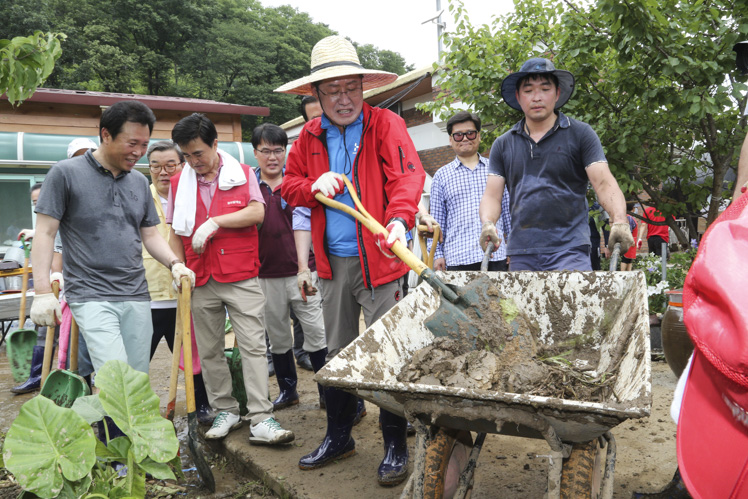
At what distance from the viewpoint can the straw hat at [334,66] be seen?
2975 millimetres

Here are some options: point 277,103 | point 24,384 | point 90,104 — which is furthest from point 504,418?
point 277,103

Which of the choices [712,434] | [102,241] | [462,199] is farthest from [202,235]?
[712,434]

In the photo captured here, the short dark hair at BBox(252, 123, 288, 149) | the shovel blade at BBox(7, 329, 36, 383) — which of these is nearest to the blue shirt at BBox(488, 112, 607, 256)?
the short dark hair at BBox(252, 123, 288, 149)

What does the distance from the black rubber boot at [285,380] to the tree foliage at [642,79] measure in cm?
299

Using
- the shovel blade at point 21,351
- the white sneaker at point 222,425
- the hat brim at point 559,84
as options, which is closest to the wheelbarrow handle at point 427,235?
the hat brim at point 559,84

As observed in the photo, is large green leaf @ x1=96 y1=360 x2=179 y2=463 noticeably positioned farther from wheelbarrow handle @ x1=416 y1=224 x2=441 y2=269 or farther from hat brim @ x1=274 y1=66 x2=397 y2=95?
hat brim @ x1=274 y1=66 x2=397 y2=95

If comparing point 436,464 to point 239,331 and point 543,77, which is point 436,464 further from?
point 543,77

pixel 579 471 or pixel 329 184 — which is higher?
pixel 329 184

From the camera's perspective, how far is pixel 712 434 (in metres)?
Answer: 1.12

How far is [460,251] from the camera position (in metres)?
4.38

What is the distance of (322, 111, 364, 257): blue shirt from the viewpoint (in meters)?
3.08

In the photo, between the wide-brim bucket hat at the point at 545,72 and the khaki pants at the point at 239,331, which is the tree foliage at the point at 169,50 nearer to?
the khaki pants at the point at 239,331

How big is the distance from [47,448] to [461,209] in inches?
123

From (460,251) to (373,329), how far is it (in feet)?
7.25
